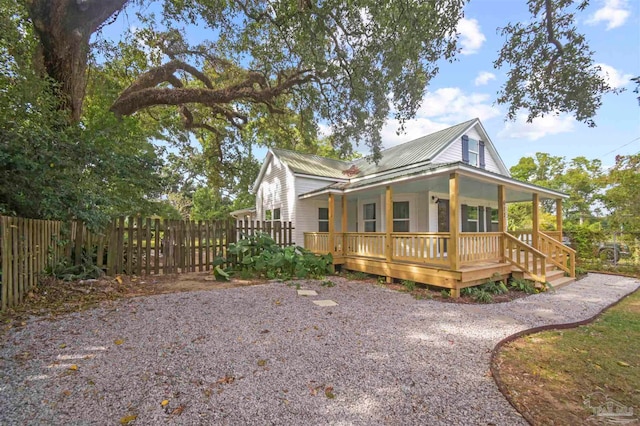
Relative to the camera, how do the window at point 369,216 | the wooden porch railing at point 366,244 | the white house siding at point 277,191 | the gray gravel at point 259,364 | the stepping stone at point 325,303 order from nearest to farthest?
1. the gray gravel at point 259,364
2. the stepping stone at point 325,303
3. the wooden porch railing at point 366,244
4. the window at point 369,216
5. the white house siding at point 277,191

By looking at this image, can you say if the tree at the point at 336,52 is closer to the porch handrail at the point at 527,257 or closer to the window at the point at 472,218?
the porch handrail at the point at 527,257

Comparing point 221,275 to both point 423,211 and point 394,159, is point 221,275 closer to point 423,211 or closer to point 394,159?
point 423,211

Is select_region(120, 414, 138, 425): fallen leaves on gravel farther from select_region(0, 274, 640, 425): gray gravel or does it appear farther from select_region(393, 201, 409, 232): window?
select_region(393, 201, 409, 232): window

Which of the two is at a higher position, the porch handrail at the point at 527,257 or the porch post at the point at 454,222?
the porch post at the point at 454,222

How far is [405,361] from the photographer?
312cm

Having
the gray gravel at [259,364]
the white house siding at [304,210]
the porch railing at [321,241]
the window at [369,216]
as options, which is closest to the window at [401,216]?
the window at [369,216]

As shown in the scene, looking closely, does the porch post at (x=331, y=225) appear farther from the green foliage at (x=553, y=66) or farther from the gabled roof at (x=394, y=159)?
the green foliage at (x=553, y=66)

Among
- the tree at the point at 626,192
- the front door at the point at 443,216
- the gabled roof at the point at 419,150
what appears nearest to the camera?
the front door at the point at 443,216

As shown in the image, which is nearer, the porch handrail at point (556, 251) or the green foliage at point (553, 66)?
the green foliage at point (553, 66)

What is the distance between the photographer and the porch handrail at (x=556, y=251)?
857cm

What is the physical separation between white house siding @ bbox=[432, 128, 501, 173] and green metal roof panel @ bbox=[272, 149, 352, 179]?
14.4ft


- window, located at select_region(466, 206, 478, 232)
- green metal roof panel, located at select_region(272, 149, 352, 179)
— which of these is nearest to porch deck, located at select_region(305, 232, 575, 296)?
window, located at select_region(466, 206, 478, 232)

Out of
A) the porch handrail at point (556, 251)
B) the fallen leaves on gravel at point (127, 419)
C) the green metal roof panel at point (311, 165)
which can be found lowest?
the fallen leaves on gravel at point (127, 419)

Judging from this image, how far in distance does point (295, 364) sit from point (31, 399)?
223 cm
